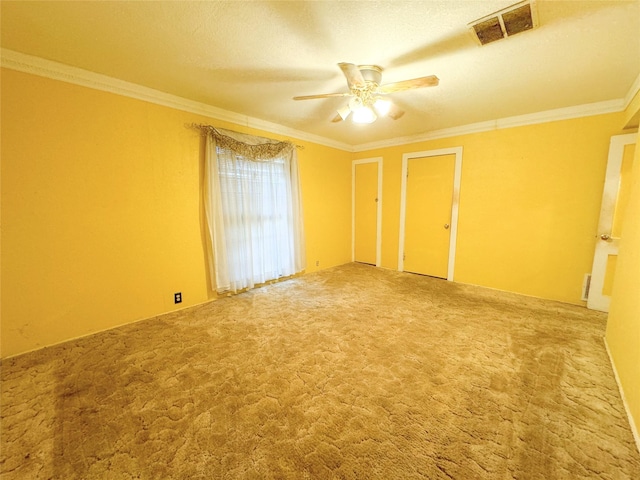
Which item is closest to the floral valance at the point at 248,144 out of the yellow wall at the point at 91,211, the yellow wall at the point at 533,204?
the yellow wall at the point at 91,211

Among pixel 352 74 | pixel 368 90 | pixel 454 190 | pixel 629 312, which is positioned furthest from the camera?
pixel 454 190

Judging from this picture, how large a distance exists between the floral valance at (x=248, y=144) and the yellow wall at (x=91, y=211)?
0.55 ft

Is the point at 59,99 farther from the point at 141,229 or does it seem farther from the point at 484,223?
the point at 484,223

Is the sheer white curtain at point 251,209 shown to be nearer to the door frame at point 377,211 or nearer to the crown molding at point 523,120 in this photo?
the door frame at point 377,211

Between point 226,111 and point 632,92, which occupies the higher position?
point 226,111

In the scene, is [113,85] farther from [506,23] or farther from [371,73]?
[506,23]

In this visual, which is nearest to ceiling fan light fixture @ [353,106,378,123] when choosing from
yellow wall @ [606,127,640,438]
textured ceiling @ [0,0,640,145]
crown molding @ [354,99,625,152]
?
Answer: textured ceiling @ [0,0,640,145]

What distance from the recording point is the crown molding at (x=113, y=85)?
182 cm

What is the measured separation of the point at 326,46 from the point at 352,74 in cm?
27

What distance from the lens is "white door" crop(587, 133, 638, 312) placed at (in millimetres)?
2500

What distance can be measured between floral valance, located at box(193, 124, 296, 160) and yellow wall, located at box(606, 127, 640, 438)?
336 cm

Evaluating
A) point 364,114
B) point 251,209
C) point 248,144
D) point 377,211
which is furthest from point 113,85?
point 377,211

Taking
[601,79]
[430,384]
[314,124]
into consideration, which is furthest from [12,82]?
[601,79]

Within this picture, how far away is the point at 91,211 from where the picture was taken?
2.19 meters
